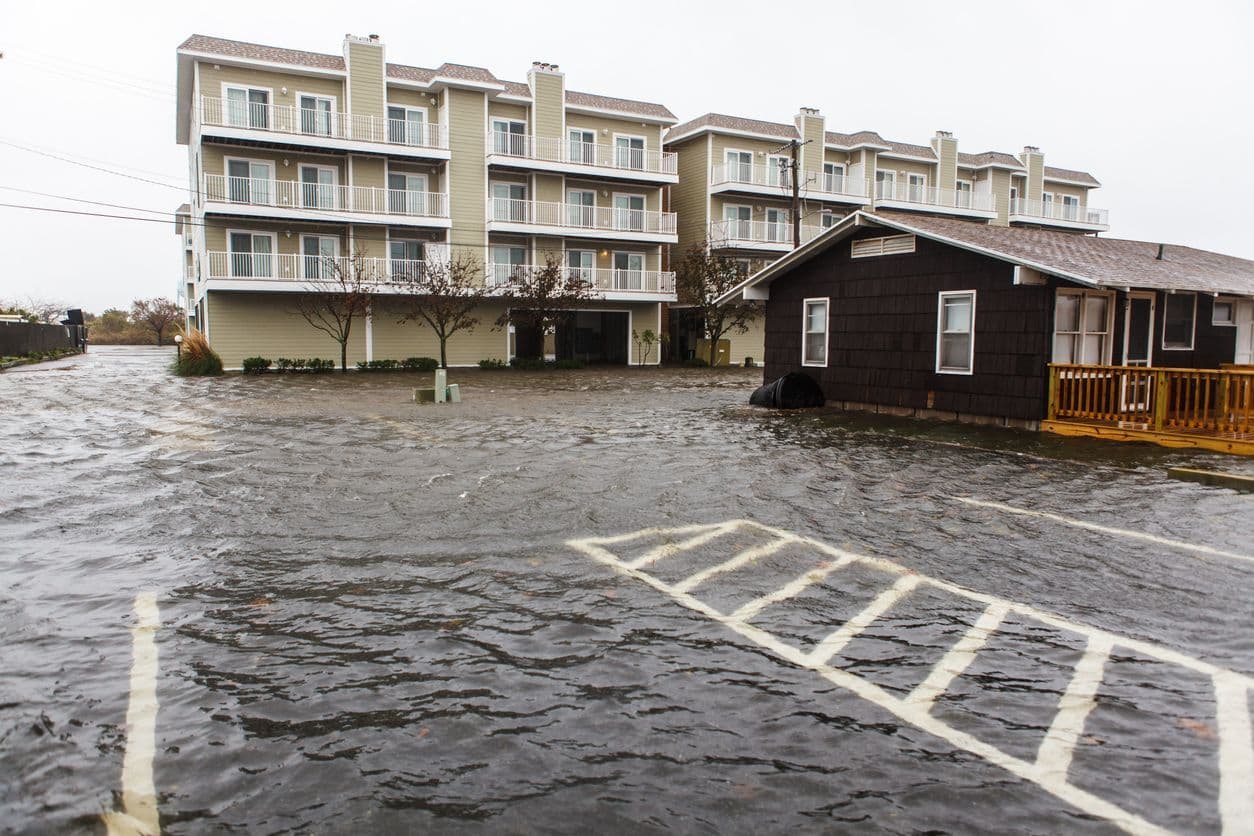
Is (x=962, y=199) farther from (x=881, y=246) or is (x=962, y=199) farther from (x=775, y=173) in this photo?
(x=881, y=246)

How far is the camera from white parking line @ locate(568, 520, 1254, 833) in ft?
12.2

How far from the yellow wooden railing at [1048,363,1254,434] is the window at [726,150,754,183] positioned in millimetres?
31663

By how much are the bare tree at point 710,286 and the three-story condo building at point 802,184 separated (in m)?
1.61

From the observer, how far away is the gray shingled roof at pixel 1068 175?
5944cm

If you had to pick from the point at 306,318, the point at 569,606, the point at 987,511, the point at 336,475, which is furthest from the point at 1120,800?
the point at 306,318

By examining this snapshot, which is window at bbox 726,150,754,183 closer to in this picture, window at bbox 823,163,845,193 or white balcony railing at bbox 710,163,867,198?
white balcony railing at bbox 710,163,867,198

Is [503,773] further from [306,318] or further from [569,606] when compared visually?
[306,318]

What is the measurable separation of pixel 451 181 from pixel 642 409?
22.2 meters

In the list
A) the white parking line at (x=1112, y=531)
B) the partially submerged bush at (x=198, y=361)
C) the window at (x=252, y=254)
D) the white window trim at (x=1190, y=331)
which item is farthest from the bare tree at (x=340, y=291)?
the white parking line at (x=1112, y=531)

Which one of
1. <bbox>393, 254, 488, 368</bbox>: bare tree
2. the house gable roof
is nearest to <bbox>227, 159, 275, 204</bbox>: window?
<bbox>393, 254, 488, 368</bbox>: bare tree

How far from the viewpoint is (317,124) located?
117ft

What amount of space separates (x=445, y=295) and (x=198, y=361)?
970cm

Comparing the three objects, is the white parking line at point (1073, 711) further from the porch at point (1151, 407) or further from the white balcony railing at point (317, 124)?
the white balcony railing at point (317, 124)

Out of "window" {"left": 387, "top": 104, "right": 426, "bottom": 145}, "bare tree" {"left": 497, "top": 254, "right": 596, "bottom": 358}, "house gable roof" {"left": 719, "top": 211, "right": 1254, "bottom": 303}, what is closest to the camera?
"house gable roof" {"left": 719, "top": 211, "right": 1254, "bottom": 303}
